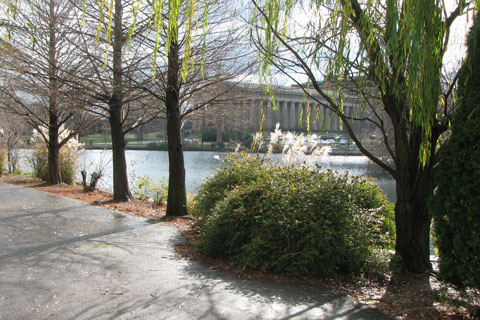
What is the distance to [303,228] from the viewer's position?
16.3ft

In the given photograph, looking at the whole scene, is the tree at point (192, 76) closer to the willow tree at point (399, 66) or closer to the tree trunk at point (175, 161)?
the tree trunk at point (175, 161)

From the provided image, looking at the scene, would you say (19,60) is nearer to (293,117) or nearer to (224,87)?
(224,87)

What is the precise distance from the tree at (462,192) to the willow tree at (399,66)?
27 cm

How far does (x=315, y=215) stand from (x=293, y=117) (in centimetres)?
515

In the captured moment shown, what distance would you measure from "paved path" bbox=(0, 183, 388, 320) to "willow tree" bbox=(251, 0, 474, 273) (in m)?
1.61

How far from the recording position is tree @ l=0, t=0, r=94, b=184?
9.19 m

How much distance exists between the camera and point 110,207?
10.5 meters

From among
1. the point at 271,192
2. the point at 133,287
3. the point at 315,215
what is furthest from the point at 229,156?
the point at 133,287

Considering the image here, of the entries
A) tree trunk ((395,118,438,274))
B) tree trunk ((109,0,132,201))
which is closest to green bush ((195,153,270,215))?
tree trunk ((395,118,438,274))

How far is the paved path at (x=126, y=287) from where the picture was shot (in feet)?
12.3

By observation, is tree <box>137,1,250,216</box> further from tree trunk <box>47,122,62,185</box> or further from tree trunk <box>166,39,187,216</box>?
tree trunk <box>47,122,62,185</box>

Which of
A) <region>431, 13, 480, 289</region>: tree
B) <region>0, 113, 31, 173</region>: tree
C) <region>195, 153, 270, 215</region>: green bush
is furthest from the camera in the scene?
<region>0, 113, 31, 173</region>: tree

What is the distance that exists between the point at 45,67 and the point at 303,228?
7.66 m

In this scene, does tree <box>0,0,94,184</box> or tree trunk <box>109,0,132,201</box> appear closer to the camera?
tree <box>0,0,94,184</box>
